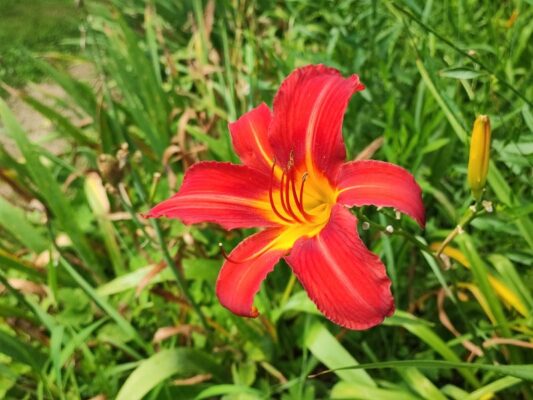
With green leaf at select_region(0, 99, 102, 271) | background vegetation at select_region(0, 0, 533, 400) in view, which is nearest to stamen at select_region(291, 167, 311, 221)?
background vegetation at select_region(0, 0, 533, 400)

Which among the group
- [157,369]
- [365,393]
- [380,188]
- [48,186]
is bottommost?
[365,393]

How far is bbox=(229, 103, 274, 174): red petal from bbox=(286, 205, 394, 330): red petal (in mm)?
174

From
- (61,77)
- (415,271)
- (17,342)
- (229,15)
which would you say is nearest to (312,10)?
(229,15)

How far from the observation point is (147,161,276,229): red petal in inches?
33.6

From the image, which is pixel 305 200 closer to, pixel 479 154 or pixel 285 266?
pixel 479 154

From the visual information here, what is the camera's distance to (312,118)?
84 centimetres

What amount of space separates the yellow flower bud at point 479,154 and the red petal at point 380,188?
0.24ft

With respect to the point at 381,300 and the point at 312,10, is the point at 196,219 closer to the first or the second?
the point at 381,300

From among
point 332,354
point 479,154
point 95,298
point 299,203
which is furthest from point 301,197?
point 95,298

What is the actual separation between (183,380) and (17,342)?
1.14ft

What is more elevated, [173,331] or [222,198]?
[222,198]

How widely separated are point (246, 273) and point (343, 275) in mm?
147

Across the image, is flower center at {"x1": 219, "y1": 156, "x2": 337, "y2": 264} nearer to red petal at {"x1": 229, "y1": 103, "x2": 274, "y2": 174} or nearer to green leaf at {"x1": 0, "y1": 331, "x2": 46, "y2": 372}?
red petal at {"x1": 229, "y1": 103, "x2": 274, "y2": 174}

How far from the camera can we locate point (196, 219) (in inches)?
33.2
